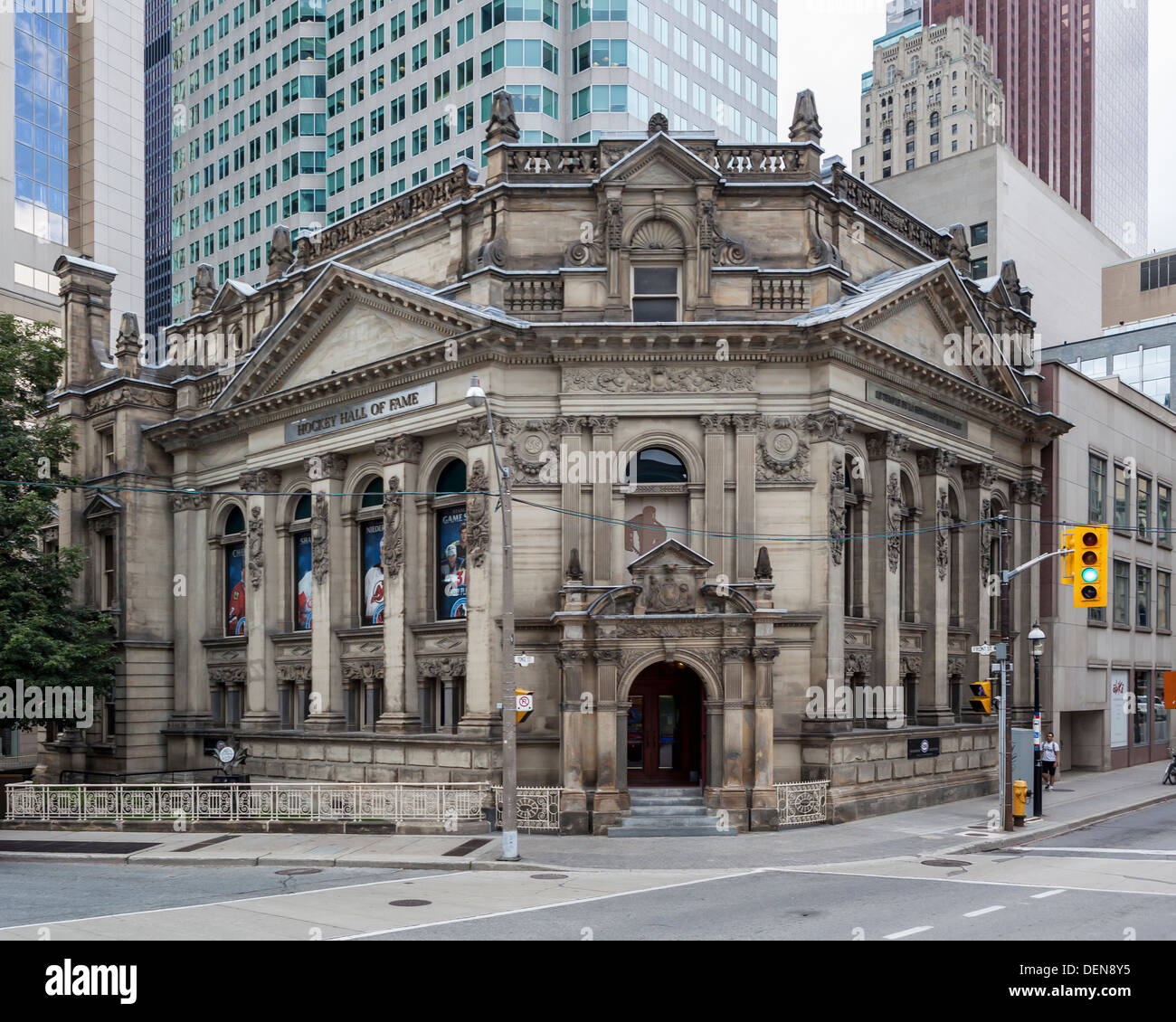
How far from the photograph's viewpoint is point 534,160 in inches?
1362

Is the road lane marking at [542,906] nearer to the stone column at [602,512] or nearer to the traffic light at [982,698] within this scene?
the traffic light at [982,698]

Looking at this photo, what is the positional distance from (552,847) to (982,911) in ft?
38.0

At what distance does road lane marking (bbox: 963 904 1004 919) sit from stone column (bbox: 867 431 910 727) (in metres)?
16.8

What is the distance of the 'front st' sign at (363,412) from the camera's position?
116ft

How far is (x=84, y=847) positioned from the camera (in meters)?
27.9

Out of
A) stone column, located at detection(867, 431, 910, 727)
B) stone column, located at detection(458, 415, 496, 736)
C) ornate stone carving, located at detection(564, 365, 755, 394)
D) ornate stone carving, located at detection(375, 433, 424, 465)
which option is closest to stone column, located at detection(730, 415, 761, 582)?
Result: ornate stone carving, located at detection(564, 365, 755, 394)

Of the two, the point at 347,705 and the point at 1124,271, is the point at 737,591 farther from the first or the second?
the point at 1124,271

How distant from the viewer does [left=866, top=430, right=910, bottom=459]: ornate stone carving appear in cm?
3588

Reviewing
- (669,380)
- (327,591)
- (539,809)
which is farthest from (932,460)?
(327,591)

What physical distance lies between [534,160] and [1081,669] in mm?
29150

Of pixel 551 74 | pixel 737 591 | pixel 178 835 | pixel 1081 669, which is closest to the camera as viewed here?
pixel 178 835

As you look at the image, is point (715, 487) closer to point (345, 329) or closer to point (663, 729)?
point (663, 729)

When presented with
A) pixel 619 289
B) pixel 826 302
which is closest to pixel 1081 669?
pixel 826 302

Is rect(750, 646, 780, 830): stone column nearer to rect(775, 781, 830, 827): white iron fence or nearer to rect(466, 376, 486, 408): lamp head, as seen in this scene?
rect(775, 781, 830, 827): white iron fence
